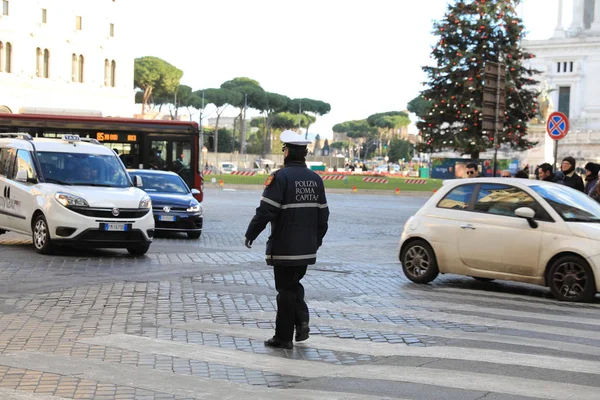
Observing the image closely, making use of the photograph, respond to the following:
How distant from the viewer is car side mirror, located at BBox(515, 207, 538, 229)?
11742mm

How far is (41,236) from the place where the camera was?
50.2 ft

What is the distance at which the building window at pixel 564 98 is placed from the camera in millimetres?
106250

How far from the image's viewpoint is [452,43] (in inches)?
2133

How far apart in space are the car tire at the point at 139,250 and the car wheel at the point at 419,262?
15.3 feet

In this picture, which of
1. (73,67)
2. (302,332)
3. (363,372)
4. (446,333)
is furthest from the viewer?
(73,67)

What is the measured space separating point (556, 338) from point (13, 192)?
34.3 feet

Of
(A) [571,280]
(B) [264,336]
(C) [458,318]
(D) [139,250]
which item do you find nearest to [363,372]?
(B) [264,336]

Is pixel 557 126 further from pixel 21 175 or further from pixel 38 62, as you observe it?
pixel 38 62

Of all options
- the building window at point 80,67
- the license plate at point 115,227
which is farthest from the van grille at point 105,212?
the building window at point 80,67

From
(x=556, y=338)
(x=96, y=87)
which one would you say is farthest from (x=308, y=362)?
(x=96, y=87)

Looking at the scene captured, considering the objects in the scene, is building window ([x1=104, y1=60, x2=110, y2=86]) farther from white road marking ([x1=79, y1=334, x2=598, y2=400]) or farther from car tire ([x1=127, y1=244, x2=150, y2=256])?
white road marking ([x1=79, y1=334, x2=598, y2=400])

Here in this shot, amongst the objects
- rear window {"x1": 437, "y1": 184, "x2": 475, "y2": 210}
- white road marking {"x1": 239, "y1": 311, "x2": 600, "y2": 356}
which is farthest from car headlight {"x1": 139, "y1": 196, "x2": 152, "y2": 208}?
white road marking {"x1": 239, "y1": 311, "x2": 600, "y2": 356}

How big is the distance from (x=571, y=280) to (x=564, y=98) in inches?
3919

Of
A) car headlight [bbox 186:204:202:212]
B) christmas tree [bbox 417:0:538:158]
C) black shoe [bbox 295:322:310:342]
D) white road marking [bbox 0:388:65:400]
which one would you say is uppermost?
christmas tree [bbox 417:0:538:158]
